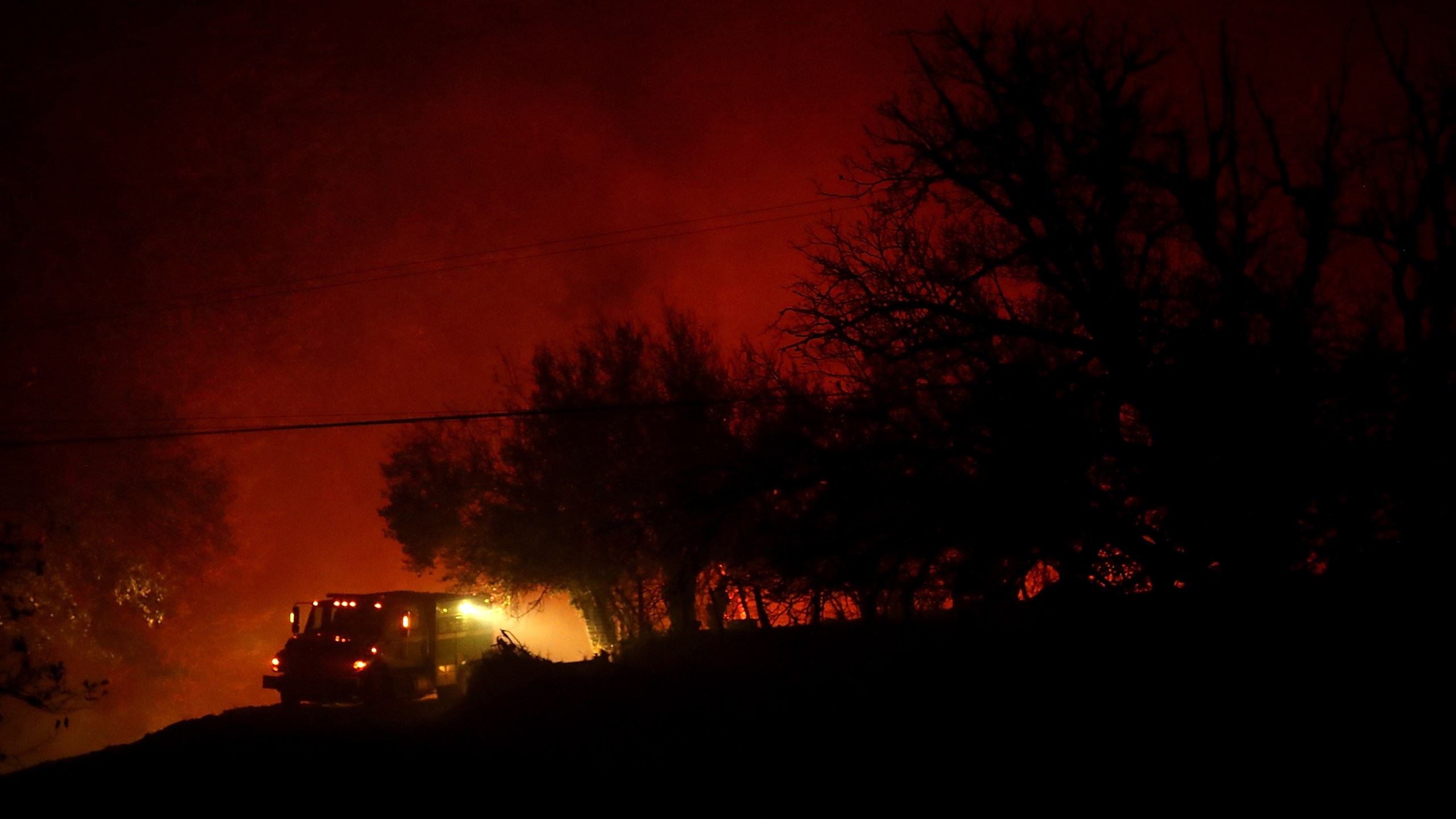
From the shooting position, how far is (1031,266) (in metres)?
12.0

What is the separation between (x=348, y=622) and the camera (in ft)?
65.8

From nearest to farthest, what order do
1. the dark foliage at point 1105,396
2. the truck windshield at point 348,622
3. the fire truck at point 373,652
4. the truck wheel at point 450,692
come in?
the dark foliage at point 1105,396, the fire truck at point 373,652, the truck windshield at point 348,622, the truck wheel at point 450,692

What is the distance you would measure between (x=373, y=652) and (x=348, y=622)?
1180 mm

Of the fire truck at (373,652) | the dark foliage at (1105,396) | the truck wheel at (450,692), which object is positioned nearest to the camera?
the dark foliage at (1105,396)

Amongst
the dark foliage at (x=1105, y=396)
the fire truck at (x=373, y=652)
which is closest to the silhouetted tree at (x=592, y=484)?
the fire truck at (x=373, y=652)

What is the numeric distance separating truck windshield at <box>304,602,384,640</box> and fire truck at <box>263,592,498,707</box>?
0.04ft

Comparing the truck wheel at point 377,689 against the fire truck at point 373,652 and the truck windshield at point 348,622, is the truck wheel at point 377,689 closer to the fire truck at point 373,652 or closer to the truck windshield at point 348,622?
the fire truck at point 373,652

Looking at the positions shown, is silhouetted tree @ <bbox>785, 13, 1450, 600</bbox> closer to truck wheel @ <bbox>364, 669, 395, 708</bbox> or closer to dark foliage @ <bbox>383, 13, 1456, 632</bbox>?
dark foliage @ <bbox>383, 13, 1456, 632</bbox>

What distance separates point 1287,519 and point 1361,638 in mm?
1844

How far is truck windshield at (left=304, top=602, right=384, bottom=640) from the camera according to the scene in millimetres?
19812

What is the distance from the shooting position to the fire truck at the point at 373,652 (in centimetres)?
1903

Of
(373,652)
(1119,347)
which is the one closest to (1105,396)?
(1119,347)

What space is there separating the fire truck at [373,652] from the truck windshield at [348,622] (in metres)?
0.01

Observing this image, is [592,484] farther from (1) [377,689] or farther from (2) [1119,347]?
(2) [1119,347]
